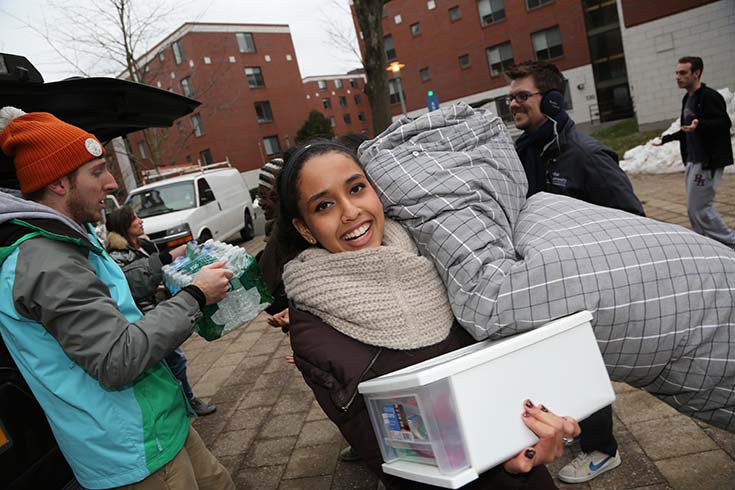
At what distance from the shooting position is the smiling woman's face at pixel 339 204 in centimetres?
147

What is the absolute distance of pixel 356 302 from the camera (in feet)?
4.41

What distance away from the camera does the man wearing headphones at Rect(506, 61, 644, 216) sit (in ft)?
8.07

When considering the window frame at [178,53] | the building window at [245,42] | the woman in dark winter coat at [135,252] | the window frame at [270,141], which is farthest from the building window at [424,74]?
the woman in dark winter coat at [135,252]

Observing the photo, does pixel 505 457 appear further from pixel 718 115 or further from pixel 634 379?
pixel 718 115

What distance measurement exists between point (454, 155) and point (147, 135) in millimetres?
18594

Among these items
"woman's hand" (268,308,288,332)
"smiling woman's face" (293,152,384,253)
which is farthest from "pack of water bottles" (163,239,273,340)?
"smiling woman's face" (293,152,384,253)

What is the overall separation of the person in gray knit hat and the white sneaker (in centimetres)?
147

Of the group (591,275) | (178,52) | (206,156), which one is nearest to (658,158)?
(591,275)

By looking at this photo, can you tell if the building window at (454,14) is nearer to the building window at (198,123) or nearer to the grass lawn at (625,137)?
the grass lawn at (625,137)

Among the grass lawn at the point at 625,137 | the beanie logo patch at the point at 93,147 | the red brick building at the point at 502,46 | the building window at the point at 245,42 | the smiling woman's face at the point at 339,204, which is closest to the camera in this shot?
the smiling woman's face at the point at 339,204

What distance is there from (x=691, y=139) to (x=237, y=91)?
3515 centimetres

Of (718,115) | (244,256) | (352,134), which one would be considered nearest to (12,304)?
(244,256)

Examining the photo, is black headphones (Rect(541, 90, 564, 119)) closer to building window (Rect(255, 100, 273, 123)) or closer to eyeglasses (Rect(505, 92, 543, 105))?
eyeglasses (Rect(505, 92, 543, 105))

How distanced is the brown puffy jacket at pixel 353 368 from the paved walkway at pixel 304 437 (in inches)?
63.5
